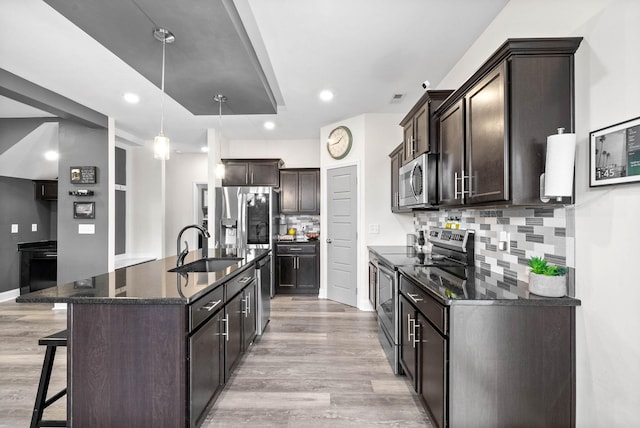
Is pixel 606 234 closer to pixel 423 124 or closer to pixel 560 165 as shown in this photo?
pixel 560 165

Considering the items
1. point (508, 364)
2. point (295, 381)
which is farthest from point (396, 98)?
point (295, 381)

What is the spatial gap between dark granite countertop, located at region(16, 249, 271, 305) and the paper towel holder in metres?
1.85

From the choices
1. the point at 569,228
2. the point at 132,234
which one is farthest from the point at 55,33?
the point at 132,234

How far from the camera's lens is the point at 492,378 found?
5.09ft

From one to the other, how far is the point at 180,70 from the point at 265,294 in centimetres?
245

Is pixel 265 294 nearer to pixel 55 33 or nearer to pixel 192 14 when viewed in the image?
pixel 192 14

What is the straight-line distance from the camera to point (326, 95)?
12.3ft

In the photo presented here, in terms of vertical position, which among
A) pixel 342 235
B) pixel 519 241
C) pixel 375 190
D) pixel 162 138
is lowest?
pixel 342 235

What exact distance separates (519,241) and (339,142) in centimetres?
323

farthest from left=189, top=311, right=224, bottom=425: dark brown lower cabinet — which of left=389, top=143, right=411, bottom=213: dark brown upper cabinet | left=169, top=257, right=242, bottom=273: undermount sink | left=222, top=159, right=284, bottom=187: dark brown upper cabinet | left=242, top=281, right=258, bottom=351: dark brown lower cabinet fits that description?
left=222, top=159, right=284, bottom=187: dark brown upper cabinet

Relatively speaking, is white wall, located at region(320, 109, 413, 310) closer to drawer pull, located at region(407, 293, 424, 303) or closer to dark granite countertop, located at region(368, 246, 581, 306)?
dark granite countertop, located at region(368, 246, 581, 306)

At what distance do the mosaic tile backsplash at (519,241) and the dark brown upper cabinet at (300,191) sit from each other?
10.0ft

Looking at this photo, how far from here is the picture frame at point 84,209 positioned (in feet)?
14.3

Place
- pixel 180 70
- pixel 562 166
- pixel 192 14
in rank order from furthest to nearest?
1. pixel 180 70
2. pixel 192 14
3. pixel 562 166
